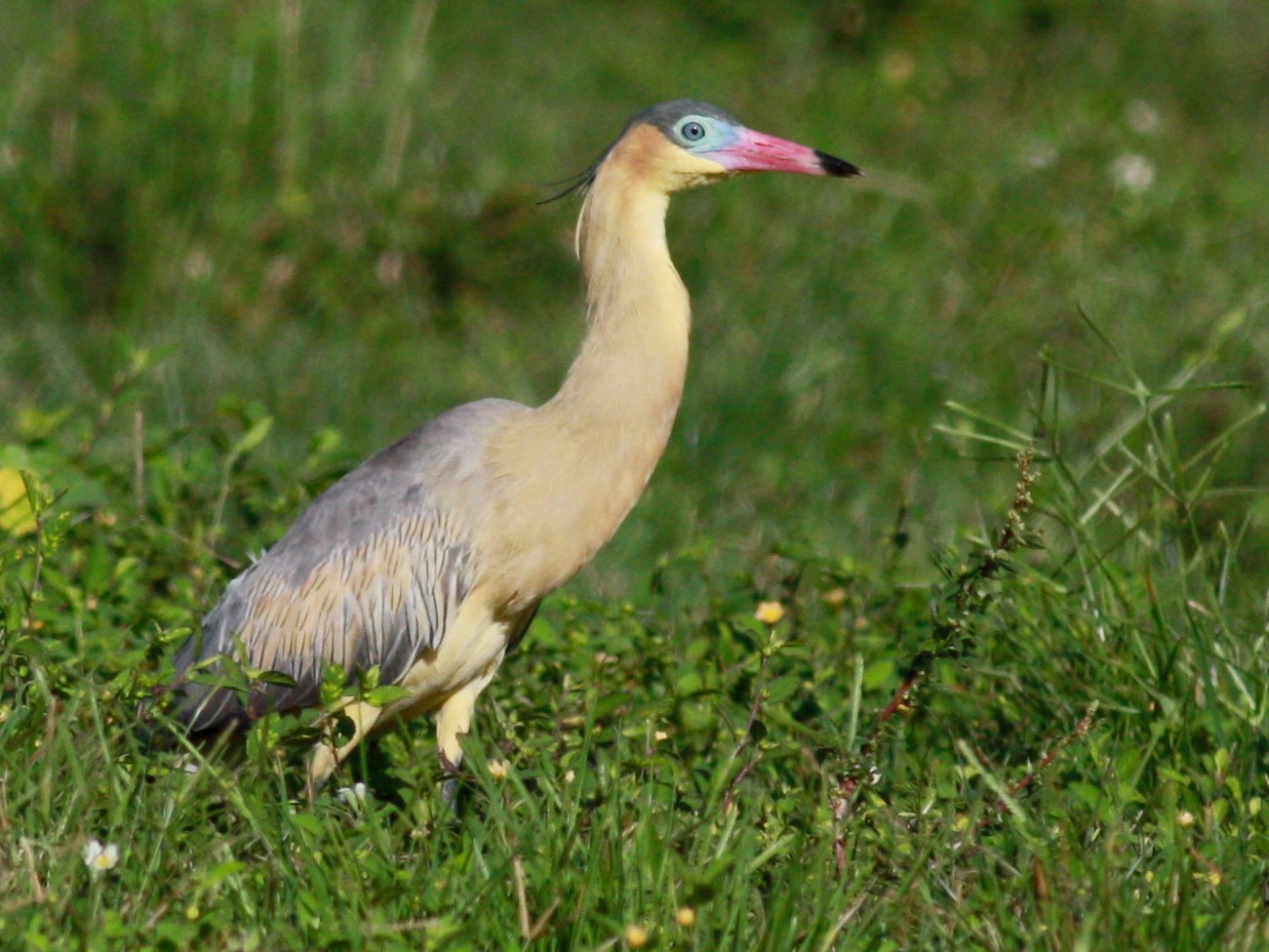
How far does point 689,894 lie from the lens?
3039mm

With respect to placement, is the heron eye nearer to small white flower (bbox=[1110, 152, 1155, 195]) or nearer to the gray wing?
the gray wing

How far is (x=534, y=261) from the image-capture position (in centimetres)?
769

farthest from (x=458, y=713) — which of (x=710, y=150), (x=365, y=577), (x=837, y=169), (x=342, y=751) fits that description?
(x=837, y=169)

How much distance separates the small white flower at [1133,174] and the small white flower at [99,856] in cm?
589

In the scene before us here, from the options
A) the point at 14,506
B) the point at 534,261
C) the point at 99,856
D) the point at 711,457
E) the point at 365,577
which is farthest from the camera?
the point at 534,261

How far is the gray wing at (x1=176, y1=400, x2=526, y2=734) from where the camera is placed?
422 centimetres

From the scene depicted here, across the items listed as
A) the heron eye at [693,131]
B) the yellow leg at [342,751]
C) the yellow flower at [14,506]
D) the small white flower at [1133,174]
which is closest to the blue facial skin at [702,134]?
the heron eye at [693,131]

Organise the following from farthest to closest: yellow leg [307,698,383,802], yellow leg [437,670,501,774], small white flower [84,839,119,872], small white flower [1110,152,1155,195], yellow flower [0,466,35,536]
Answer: small white flower [1110,152,1155,195] → yellow flower [0,466,35,536] → yellow leg [437,670,501,774] → yellow leg [307,698,383,802] → small white flower [84,839,119,872]

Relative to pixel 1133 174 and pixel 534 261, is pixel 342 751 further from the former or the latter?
pixel 1133 174

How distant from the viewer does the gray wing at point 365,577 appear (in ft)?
13.8

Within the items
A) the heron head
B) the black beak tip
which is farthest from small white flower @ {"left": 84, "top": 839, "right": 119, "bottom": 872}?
the black beak tip

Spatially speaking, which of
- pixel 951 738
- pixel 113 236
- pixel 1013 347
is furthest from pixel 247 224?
pixel 951 738

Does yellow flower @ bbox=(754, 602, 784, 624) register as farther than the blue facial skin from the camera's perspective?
Yes

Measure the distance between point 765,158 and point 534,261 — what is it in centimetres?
350
